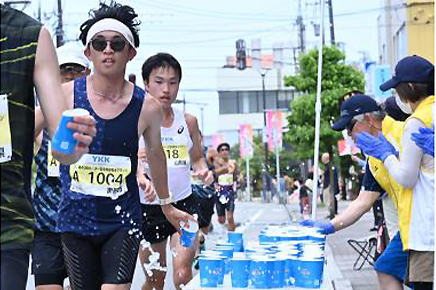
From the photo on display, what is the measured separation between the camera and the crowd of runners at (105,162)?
→ 3736 mm

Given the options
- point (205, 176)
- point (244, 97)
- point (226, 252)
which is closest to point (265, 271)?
point (226, 252)

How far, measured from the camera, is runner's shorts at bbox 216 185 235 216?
20.3m

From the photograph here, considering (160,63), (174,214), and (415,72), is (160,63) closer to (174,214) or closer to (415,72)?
(174,214)

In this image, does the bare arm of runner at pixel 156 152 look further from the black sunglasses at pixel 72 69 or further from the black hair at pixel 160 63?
the black hair at pixel 160 63

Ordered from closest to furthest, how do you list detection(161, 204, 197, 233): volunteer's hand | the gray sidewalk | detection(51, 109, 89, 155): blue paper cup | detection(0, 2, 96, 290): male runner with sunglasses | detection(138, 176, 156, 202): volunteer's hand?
detection(51, 109, 89, 155): blue paper cup → detection(0, 2, 96, 290): male runner with sunglasses → detection(161, 204, 197, 233): volunteer's hand → detection(138, 176, 156, 202): volunteer's hand → the gray sidewalk

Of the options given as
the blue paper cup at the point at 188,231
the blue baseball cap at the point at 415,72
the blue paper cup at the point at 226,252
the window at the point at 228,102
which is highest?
the window at the point at 228,102

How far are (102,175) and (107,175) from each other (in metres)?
0.06

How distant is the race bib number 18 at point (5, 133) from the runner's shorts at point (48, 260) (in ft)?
9.25

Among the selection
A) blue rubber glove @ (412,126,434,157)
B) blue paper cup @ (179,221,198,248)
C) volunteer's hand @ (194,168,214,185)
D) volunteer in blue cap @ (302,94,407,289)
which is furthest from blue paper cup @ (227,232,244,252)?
blue rubber glove @ (412,126,434,157)

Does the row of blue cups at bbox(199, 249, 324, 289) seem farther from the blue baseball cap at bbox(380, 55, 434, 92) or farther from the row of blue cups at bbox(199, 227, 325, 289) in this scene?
the blue baseball cap at bbox(380, 55, 434, 92)

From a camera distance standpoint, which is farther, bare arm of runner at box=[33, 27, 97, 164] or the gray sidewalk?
the gray sidewalk

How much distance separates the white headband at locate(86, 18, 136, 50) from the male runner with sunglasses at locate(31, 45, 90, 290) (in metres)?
0.85

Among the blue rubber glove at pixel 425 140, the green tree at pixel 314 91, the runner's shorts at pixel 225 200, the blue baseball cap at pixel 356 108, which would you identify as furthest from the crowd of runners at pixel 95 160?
the green tree at pixel 314 91

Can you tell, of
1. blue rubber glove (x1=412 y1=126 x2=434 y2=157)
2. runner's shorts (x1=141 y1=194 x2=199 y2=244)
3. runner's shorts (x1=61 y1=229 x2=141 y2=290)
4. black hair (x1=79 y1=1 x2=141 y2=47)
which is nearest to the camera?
runner's shorts (x1=61 y1=229 x2=141 y2=290)
